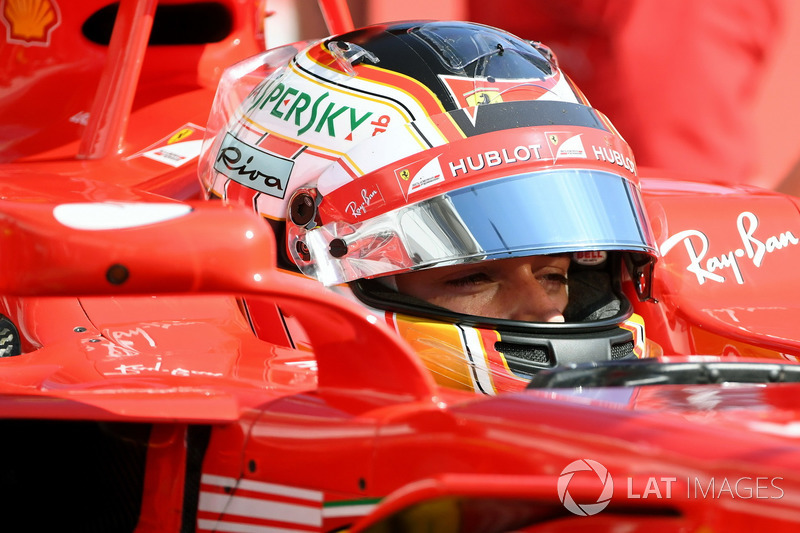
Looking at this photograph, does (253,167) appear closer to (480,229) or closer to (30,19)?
(480,229)

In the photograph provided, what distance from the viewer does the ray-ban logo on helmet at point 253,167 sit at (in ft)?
5.50

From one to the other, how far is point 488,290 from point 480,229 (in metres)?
0.16

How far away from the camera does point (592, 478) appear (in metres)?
0.86

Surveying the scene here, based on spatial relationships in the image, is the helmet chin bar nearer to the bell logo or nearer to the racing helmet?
the racing helmet

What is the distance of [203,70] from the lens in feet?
9.04

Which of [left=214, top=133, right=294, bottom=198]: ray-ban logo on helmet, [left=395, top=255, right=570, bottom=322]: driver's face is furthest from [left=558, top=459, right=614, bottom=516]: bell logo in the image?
[left=214, top=133, right=294, bottom=198]: ray-ban logo on helmet

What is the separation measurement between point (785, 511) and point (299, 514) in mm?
493

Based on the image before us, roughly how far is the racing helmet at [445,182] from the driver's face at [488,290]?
0.16ft

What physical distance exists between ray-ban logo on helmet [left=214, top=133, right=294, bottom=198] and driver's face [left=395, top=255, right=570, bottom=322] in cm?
25

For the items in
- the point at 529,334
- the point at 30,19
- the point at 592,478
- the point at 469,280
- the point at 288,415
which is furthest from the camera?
the point at 30,19

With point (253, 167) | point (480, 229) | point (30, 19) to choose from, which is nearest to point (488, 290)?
point (480, 229)

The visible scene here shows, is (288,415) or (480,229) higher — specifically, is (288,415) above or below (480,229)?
below

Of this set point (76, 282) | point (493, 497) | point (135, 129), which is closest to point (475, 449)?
point (493, 497)

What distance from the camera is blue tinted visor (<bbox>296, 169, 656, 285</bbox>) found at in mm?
1527
